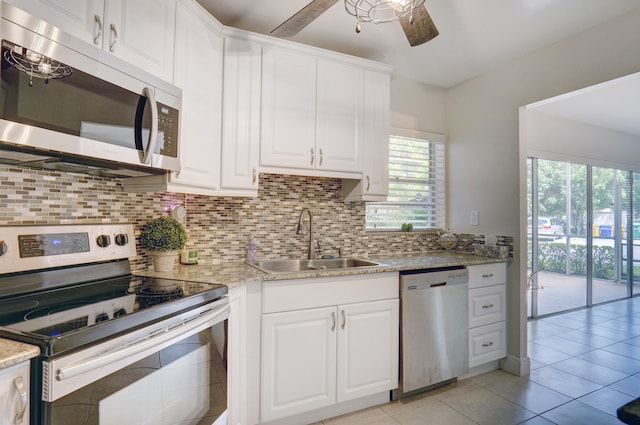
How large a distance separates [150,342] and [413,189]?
270 cm

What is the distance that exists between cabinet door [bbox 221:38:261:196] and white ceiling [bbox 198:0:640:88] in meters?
0.25

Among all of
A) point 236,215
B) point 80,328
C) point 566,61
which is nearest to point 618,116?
point 566,61

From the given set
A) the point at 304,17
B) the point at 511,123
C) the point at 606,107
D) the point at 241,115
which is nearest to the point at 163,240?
the point at 241,115

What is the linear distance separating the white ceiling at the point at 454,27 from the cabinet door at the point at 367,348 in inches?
74.4

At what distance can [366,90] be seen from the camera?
2.66m

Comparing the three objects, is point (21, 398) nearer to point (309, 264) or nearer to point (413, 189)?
point (309, 264)

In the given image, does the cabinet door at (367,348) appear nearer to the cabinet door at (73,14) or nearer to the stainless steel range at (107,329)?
the stainless steel range at (107,329)

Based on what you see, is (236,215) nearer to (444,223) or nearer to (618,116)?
(444,223)

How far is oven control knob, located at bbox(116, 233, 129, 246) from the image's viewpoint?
1855 millimetres

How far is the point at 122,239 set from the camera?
1.88 m

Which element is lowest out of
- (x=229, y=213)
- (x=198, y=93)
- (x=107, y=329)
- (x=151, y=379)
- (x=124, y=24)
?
(x=151, y=379)

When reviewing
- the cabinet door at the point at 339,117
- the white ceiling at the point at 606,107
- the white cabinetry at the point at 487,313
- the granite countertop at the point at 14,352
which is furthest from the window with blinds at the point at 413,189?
the granite countertop at the point at 14,352

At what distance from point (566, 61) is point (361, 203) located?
6.00 feet

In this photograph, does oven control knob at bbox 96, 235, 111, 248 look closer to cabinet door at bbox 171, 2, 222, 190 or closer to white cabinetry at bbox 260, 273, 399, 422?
cabinet door at bbox 171, 2, 222, 190
